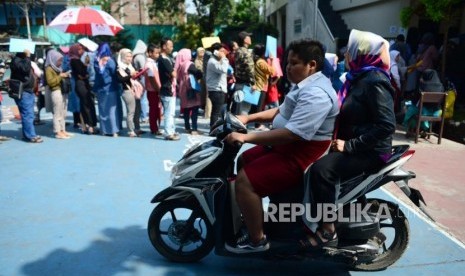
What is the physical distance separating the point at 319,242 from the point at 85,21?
281 inches

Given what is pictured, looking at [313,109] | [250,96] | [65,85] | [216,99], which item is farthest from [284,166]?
[65,85]

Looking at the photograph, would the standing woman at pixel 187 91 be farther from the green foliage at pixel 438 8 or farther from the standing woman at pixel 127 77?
the green foliage at pixel 438 8

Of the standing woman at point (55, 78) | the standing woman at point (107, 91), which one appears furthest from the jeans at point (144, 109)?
the standing woman at point (55, 78)

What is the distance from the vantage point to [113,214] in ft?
13.4

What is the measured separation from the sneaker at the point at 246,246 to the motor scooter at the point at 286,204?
0.04 m

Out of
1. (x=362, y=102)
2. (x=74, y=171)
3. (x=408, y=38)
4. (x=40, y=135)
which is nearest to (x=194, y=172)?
(x=362, y=102)

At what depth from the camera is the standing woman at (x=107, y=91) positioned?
283 inches

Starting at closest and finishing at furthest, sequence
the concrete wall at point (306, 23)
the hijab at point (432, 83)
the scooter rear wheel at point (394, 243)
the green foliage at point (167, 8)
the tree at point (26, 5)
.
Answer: the scooter rear wheel at point (394, 243) < the hijab at point (432, 83) < the concrete wall at point (306, 23) < the tree at point (26, 5) < the green foliage at point (167, 8)

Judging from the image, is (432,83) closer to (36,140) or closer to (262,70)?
(262,70)

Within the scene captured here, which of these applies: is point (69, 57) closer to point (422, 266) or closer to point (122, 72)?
point (122, 72)

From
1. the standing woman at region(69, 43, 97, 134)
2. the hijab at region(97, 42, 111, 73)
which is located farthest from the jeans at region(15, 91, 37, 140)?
the hijab at region(97, 42, 111, 73)

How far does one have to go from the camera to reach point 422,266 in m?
3.14

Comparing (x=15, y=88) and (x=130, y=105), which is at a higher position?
(x=15, y=88)

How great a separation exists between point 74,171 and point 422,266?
4.52 m
